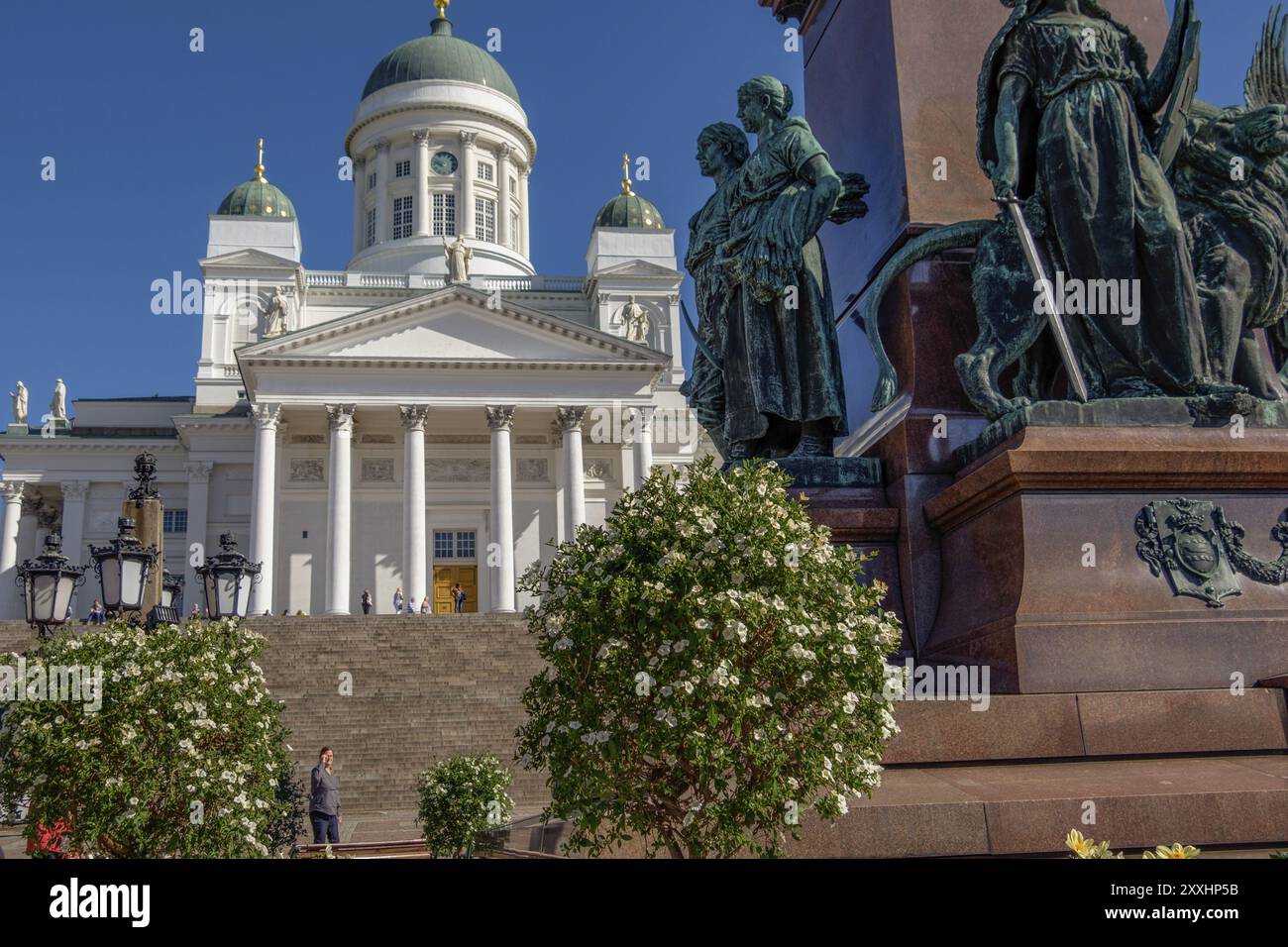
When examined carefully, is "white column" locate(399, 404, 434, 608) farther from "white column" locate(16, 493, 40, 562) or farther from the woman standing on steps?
the woman standing on steps

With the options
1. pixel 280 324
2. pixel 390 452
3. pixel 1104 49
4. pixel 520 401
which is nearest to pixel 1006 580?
pixel 1104 49

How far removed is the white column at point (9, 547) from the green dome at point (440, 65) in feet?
94.2

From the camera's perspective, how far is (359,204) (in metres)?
66.2

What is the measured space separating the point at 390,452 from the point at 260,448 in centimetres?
536

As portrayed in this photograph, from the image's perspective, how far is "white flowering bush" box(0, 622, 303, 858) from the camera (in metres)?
5.83

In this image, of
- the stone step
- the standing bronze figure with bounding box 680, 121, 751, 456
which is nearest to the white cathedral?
the standing bronze figure with bounding box 680, 121, 751, 456

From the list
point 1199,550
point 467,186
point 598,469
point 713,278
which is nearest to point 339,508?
point 598,469

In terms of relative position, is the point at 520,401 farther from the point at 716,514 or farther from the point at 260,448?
the point at 716,514

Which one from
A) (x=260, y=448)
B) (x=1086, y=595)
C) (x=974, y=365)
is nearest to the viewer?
(x=1086, y=595)

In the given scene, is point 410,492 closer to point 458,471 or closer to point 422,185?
point 458,471

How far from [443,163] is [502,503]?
2638 centimetres

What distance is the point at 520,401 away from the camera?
4694 centimetres

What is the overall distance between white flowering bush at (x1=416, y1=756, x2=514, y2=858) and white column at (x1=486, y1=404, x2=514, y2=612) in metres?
32.9
